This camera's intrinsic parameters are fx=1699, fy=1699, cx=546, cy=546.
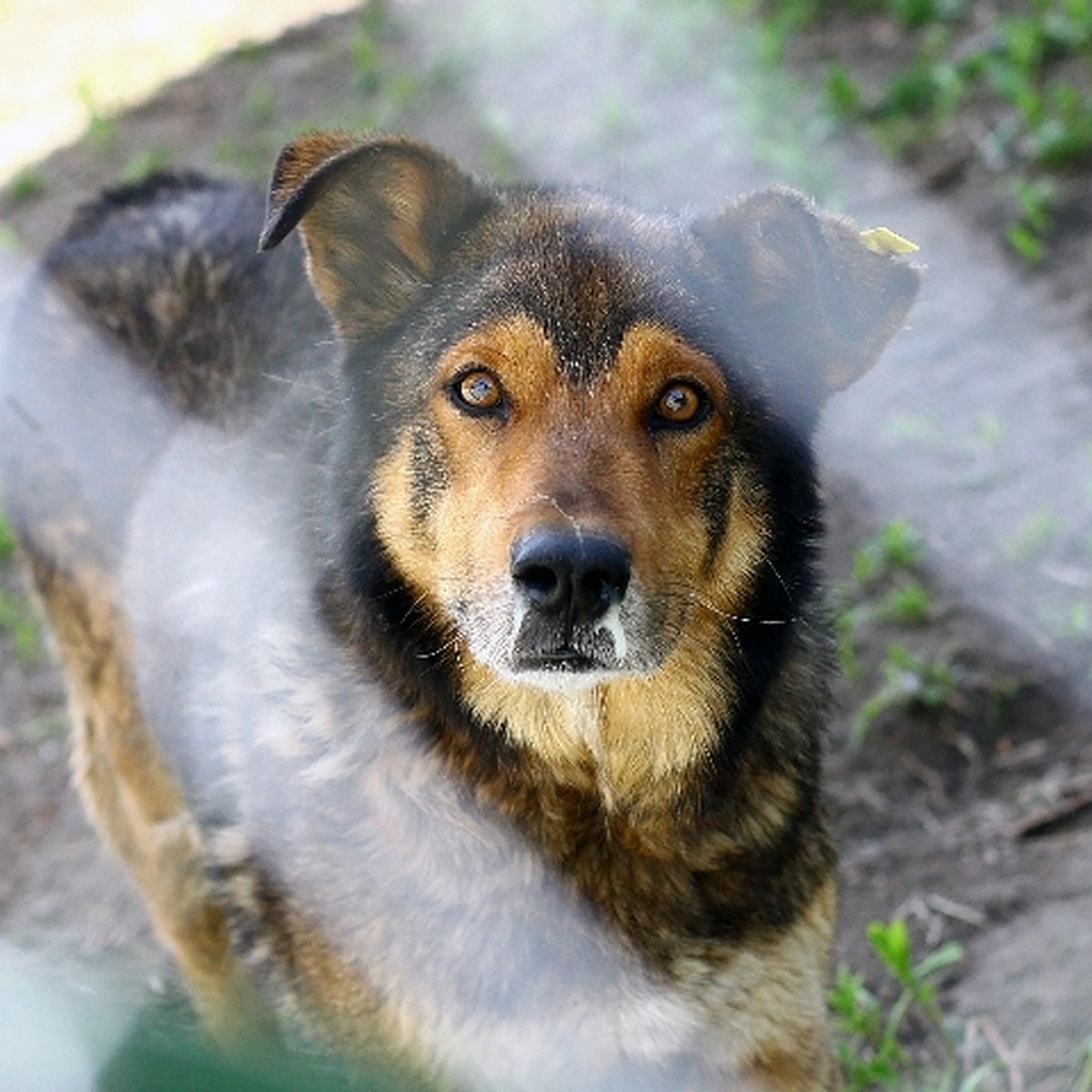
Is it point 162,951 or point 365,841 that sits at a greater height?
point 365,841

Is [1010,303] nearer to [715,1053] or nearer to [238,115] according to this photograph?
[715,1053]

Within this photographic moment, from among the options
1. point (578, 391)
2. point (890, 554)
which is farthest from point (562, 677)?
point (890, 554)

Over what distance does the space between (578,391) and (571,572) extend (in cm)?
39

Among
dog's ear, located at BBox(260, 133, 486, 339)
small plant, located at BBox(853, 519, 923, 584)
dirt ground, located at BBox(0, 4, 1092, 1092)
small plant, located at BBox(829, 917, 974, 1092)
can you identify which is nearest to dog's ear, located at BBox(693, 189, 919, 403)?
dog's ear, located at BBox(260, 133, 486, 339)

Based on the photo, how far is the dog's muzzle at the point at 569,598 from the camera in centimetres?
275

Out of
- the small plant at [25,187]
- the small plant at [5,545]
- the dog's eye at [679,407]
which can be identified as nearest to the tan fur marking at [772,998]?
the dog's eye at [679,407]

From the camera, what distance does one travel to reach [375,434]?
10.9 ft

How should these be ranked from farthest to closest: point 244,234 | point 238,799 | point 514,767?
point 244,234
point 238,799
point 514,767

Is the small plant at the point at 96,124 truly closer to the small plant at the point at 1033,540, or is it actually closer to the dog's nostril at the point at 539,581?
the small plant at the point at 1033,540

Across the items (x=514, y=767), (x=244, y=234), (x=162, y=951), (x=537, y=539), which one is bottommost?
(x=162, y=951)

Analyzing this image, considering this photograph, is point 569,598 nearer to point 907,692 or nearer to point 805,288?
point 805,288

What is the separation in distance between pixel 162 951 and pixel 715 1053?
2270 mm

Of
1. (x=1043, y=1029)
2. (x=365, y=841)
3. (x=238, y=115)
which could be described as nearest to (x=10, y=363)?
(x=365, y=841)

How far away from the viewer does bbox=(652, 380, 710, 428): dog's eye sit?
3.04 metres
